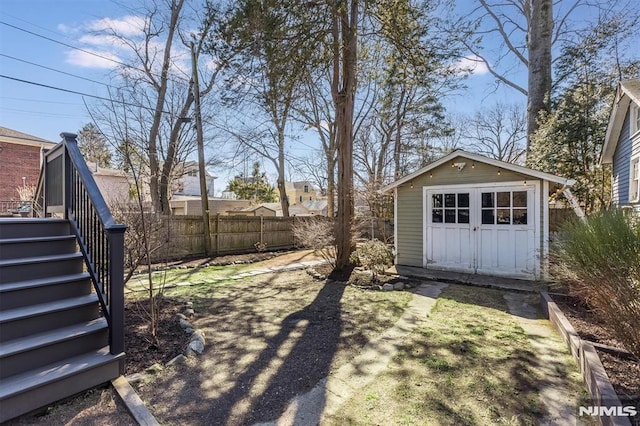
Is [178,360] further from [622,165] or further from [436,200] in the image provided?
[622,165]

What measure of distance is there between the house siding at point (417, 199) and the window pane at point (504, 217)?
2.24 feet

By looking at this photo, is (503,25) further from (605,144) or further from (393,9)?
(393,9)

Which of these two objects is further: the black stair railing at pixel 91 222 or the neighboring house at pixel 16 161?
the neighboring house at pixel 16 161

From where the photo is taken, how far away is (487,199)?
23.5ft

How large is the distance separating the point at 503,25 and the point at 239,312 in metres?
16.8

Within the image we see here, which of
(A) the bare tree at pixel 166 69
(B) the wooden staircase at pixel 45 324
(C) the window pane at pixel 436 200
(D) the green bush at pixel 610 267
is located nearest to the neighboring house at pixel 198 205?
(A) the bare tree at pixel 166 69

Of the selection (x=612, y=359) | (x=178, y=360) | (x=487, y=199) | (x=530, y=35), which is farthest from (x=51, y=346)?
(x=530, y=35)

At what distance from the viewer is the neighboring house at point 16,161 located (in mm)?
14328

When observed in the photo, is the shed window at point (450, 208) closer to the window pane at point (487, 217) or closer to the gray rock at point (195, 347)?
the window pane at point (487, 217)

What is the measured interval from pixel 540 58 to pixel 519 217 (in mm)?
8393

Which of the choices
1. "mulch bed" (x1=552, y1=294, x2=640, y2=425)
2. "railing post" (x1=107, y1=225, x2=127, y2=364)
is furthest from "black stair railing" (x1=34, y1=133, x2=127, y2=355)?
"mulch bed" (x1=552, y1=294, x2=640, y2=425)

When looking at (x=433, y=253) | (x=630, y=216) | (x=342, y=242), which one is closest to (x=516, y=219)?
(x=433, y=253)

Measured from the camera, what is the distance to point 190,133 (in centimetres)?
1296

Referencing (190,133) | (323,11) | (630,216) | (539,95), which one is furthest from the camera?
(190,133)
